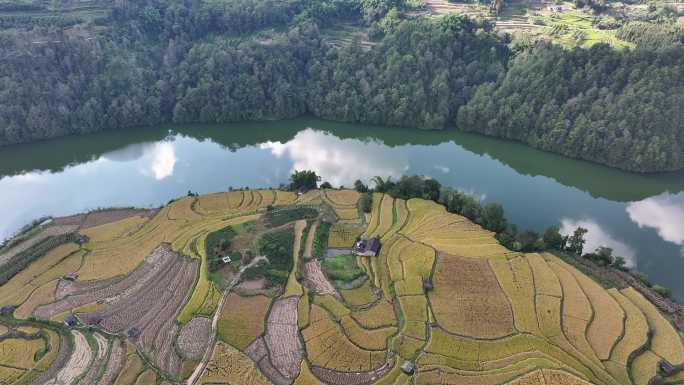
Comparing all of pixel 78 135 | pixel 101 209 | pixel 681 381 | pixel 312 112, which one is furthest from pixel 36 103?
pixel 681 381

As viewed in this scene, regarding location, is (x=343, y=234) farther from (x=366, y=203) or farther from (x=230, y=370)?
(x=230, y=370)

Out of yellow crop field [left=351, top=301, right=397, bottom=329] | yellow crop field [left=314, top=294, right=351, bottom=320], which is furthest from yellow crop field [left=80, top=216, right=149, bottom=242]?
yellow crop field [left=351, top=301, right=397, bottom=329]

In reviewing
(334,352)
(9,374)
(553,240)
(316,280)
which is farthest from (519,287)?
(9,374)

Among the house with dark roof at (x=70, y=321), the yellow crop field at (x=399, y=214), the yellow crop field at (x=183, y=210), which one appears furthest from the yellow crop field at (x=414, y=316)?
the house with dark roof at (x=70, y=321)

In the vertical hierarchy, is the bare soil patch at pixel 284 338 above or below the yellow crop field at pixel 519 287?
below

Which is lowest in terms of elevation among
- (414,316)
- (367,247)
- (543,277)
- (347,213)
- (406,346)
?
(347,213)

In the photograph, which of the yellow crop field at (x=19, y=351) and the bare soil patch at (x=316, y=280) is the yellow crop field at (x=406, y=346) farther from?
the yellow crop field at (x=19, y=351)

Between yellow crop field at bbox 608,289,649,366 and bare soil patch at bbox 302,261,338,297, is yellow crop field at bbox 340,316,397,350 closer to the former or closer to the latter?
bare soil patch at bbox 302,261,338,297
